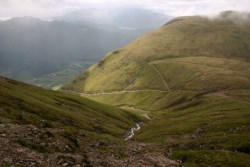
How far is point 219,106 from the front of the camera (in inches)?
7431

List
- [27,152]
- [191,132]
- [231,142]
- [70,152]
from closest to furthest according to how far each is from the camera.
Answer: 1. [27,152]
2. [70,152]
3. [231,142]
4. [191,132]

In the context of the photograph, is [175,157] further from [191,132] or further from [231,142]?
[191,132]

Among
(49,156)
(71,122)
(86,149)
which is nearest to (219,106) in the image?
(71,122)

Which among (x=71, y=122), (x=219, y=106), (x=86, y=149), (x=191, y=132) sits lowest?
(x=219, y=106)

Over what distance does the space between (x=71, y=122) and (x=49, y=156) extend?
51659mm

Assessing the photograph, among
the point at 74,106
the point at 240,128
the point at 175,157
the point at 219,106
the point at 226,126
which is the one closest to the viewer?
the point at 175,157

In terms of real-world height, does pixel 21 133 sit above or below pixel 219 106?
above

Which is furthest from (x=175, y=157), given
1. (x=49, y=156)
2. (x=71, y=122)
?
(x=71, y=122)

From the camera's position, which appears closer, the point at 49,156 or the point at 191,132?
the point at 49,156

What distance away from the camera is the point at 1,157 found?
39281 millimetres

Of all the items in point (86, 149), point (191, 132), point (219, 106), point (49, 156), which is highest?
point (49, 156)

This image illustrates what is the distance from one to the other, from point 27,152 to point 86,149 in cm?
1526

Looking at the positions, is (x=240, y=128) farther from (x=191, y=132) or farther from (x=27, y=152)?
(x=27, y=152)

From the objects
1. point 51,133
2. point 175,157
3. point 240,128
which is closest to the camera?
point 51,133
